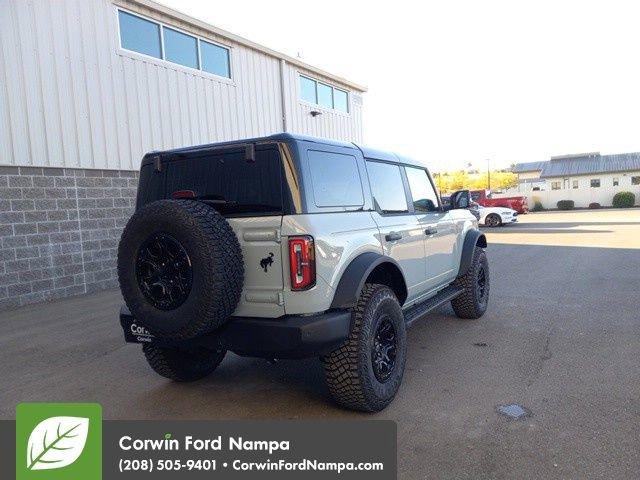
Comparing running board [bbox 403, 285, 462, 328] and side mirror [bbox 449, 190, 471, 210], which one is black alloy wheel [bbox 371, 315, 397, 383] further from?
side mirror [bbox 449, 190, 471, 210]

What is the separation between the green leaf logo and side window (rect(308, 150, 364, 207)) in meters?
2.11

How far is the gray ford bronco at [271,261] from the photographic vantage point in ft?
9.68

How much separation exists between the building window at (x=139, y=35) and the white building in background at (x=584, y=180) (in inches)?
1643

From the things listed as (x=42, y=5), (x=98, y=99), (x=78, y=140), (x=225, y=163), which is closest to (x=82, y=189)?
(x=78, y=140)

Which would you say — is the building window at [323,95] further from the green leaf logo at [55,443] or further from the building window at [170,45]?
the green leaf logo at [55,443]

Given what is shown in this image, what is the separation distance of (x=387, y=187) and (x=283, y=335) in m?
1.91

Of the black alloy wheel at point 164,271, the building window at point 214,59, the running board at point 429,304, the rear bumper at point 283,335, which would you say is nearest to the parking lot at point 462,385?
the running board at point 429,304

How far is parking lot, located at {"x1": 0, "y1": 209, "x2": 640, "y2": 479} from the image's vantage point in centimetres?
282

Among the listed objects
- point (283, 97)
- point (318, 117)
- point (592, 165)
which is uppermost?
point (283, 97)

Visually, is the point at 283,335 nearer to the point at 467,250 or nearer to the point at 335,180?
the point at 335,180

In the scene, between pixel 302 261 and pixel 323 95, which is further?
pixel 323 95

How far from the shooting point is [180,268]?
2982 millimetres

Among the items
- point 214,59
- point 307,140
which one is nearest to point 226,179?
point 307,140

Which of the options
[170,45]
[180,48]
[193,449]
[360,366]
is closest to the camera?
[193,449]
